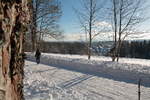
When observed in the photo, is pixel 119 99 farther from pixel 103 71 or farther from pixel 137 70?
pixel 103 71

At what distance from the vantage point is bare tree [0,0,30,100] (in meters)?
1.29

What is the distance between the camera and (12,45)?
1458 mm

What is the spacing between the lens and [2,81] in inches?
51.9

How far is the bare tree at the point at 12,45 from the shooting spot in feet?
4.22

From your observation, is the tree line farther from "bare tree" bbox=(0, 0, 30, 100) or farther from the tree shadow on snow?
"bare tree" bbox=(0, 0, 30, 100)

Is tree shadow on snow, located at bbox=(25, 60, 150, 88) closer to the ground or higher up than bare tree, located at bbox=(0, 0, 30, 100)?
closer to the ground

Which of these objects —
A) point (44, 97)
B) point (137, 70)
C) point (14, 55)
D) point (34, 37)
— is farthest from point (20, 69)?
point (34, 37)

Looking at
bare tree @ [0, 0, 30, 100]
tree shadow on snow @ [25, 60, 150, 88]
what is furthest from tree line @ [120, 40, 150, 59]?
bare tree @ [0, 0, 30, 100]

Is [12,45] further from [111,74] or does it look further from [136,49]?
[136,49]

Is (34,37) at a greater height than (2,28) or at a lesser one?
greater

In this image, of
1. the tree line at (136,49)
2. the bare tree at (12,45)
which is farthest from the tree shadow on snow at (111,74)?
the tree line at (136,49)


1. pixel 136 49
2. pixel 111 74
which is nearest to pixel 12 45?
pixel 111 74

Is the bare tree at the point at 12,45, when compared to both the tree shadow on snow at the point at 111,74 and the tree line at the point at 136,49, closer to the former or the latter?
the tree shadow on snow at the point at 111,74

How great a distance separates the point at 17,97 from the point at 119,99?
20.2 feet
